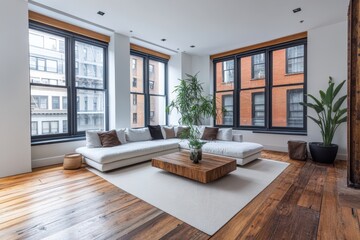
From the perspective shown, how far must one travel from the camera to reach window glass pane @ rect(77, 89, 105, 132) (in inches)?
187

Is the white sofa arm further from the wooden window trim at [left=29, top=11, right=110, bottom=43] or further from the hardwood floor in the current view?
the wooden window trim at [left=29, top=11, right=110, bottom=43]

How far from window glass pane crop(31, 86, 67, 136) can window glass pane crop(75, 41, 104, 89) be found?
55cm

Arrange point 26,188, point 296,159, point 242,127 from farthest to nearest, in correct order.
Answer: point 242,127
point 296,159
point 26,188

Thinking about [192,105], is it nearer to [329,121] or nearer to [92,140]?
[92,140]

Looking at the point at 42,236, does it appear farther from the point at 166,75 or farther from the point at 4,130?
the point at 166,75

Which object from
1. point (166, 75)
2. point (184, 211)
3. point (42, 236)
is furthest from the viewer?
point (166, 75)

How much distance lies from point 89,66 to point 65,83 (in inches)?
30.2

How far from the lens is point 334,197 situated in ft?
8.22

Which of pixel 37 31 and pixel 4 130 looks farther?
pixel 37 31

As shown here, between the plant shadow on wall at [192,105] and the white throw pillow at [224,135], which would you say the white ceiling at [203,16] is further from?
the white throw pillow at [224,135]

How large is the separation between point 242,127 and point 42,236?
5.66 meters

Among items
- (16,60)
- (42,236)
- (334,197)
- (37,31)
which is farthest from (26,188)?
(334,197)

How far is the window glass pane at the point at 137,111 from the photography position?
5.76 meters

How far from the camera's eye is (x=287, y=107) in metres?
5.41
